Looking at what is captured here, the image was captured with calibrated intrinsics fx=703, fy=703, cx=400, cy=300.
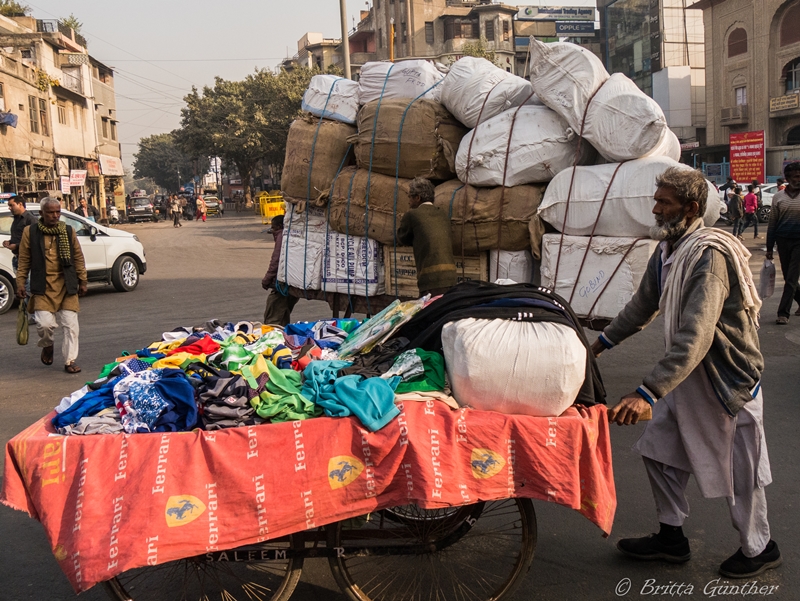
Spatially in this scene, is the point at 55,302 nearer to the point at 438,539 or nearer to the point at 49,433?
the point at 49,433

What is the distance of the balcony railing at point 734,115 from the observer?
1501 inches

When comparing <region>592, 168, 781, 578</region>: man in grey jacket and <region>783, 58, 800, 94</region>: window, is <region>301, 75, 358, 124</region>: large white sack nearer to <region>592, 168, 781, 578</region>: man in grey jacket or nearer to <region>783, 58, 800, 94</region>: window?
<region>592, 168, 781, 578</region>: man in grey jacket

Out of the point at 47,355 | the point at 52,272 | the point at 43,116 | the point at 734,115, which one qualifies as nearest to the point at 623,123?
the point at 52,272

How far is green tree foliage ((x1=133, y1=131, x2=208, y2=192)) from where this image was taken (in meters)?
95.1

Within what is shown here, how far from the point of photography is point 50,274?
21.9 ft

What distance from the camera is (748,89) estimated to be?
37750 mm

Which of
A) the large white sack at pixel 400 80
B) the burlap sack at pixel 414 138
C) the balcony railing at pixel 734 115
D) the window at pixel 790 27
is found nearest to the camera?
the burlap sack at pixel 414 138

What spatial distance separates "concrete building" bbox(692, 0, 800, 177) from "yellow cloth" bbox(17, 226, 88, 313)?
3372 cm

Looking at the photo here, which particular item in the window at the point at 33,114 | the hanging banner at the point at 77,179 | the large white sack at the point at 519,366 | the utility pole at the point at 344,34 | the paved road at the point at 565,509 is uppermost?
the window at the point at 33,114

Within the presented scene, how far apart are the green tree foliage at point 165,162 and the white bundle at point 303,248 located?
91.7 m

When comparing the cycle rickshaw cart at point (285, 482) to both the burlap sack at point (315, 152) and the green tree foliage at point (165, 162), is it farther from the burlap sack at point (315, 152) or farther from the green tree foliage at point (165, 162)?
the green tree foliage at point (165, 162)

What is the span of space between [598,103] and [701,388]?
98.3 inches

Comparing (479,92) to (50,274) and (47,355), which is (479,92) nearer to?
(50,274)

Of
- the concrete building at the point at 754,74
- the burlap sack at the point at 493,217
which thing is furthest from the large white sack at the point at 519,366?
the concrete building at the point at 754,74
